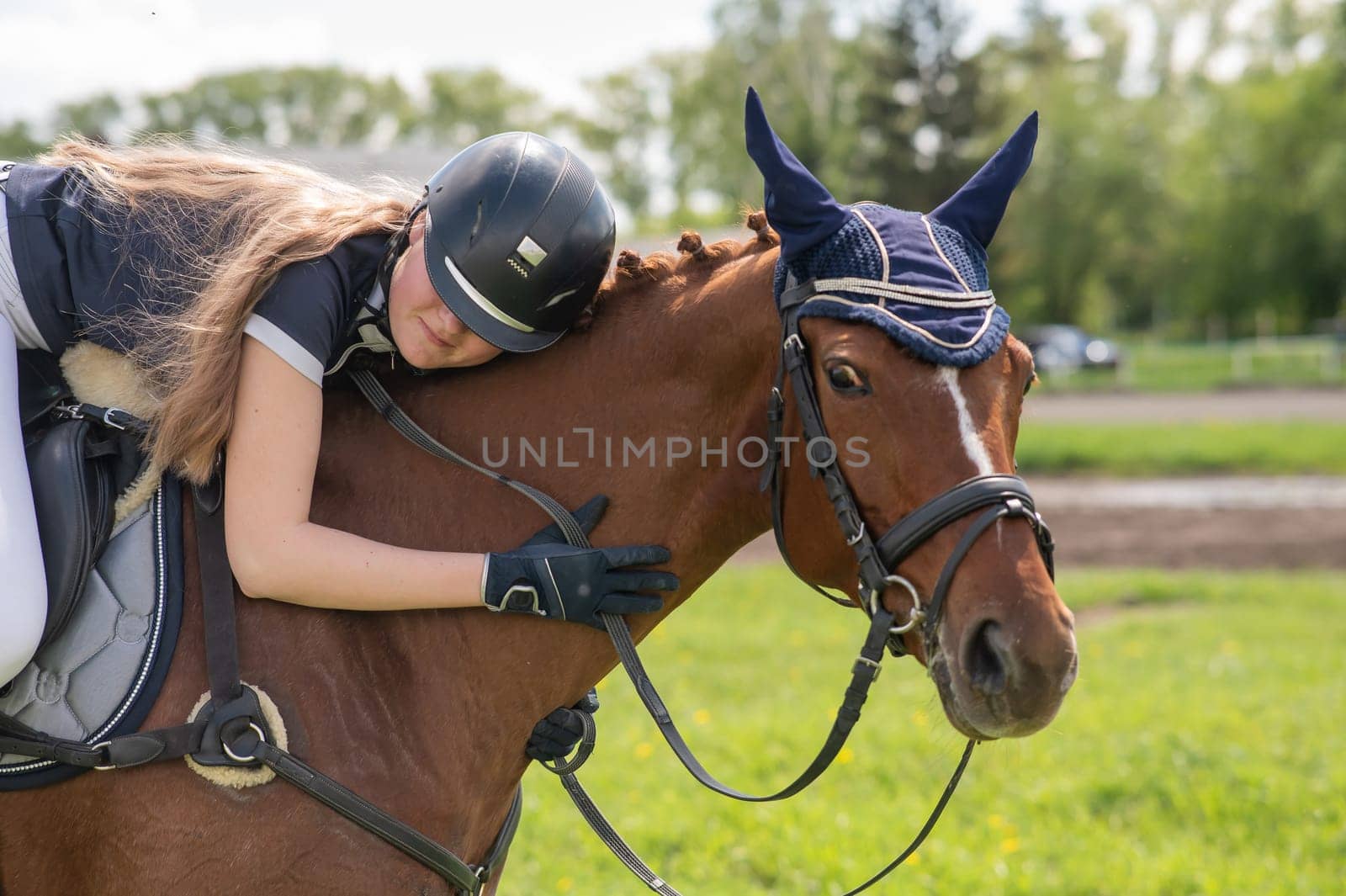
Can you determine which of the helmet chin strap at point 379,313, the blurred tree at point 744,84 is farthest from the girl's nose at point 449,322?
the blurred tree at point 744,84

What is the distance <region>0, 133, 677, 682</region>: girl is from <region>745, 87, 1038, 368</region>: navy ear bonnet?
0.45 meters

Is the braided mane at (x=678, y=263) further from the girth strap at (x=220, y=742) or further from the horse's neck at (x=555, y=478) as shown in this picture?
the girth strap at (x=220, y=742)

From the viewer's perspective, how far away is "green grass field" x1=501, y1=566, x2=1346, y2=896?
15.8ft

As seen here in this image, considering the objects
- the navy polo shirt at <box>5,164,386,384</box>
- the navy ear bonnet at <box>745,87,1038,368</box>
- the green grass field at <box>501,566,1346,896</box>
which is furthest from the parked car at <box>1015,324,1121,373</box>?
the navy polo shirt at <box>5,164,386,384</box>

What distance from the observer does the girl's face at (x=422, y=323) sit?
2445 mm

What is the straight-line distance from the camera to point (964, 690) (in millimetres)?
2037

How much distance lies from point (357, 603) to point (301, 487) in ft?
0.89

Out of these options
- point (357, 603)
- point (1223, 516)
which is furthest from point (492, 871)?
point (1223, 516)

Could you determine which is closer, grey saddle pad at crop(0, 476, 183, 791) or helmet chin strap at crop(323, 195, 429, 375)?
grey saddle pad at crop(0, 476, 183, 791)

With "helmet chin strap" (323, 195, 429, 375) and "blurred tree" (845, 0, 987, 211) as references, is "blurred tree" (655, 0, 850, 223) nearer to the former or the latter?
"blurred tree" (845, 0, 987, 211)

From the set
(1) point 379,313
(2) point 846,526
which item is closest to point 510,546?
(1) point 379,313

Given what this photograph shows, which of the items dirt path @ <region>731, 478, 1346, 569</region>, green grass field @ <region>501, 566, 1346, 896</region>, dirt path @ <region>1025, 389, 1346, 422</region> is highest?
green grass field @ <region>501, 566, 1346, 896</region>

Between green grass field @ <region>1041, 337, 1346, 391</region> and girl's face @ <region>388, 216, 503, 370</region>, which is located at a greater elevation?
girl's face @ <region>388, 216, 503, 370</region>

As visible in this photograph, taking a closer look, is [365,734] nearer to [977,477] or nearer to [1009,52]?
[977,477]
